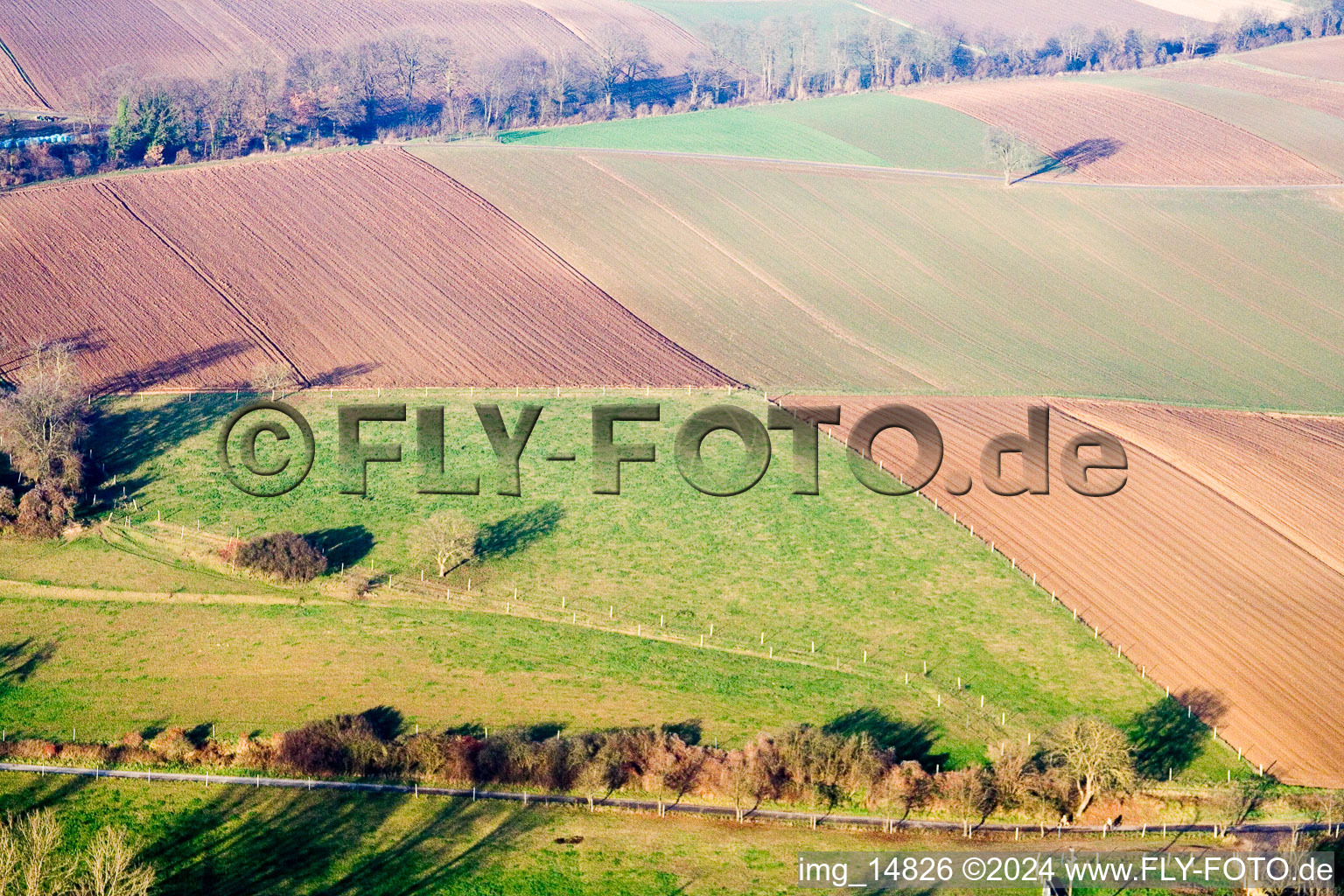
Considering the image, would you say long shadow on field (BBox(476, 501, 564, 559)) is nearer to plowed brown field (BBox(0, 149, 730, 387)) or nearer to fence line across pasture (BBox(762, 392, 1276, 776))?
plowed brown field (BBox(0, 149, 730, 387))

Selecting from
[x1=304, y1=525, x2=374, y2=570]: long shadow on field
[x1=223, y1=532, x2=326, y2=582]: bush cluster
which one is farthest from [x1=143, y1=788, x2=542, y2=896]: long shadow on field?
[x1=304, y1=525, x2=374, y2=570]: long shadow on field

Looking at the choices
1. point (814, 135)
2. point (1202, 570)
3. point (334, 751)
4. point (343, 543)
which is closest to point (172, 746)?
point (334, 751)

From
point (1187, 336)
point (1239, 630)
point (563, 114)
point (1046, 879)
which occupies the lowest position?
point (1046, 879)

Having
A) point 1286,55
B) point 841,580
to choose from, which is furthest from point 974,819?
point 1286,55

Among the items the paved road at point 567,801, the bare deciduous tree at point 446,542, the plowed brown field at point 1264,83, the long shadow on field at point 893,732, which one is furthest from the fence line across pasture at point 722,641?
the plowed brown field at point 1264,83

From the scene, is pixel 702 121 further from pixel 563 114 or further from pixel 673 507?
pixel 673 507

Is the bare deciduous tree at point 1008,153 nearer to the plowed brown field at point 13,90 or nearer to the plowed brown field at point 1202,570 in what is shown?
the plowed brown field at point 1202,570

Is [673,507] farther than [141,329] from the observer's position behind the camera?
No
